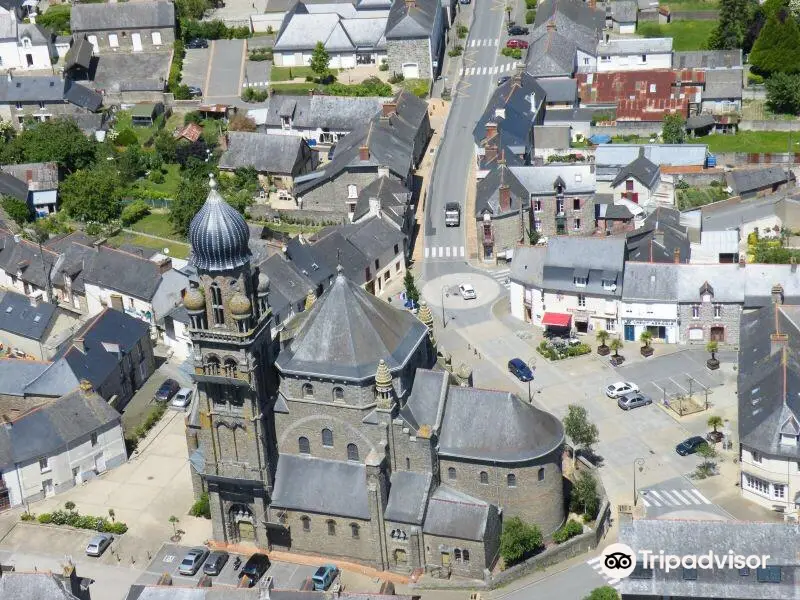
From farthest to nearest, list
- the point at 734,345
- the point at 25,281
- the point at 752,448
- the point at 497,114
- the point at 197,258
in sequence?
the point at 497,114 < the point at 25,281 < the point at 734,345 < the point at 752,448 < the point at 197,258

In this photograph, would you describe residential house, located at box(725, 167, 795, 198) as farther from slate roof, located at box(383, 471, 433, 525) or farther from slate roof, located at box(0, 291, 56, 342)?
slate roof, located at box(0, 291, 56, 342)

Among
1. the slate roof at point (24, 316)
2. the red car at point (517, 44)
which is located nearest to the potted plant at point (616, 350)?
the slate roof at point (24, 316)

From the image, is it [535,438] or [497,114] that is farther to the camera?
[497,114]

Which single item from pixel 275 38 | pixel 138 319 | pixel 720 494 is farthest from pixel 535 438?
pixel 275 38

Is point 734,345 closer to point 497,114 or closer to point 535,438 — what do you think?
point 535,438

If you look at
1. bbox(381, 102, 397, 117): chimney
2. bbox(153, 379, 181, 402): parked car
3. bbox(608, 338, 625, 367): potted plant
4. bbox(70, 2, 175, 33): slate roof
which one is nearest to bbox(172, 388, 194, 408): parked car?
bbox(153, 379, 181, 402): parked car

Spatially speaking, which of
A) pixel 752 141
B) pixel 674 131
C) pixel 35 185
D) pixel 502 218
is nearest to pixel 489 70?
pixel 674 131
